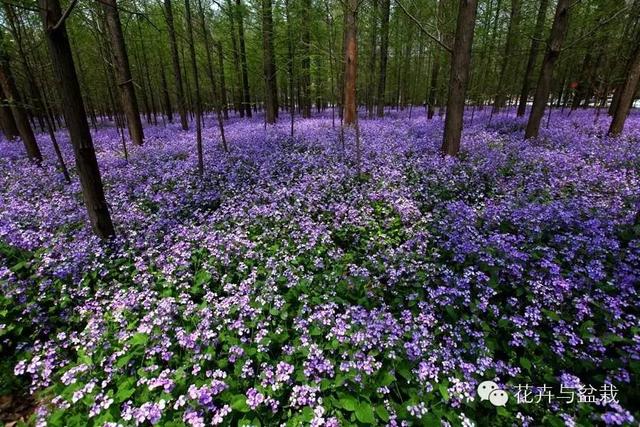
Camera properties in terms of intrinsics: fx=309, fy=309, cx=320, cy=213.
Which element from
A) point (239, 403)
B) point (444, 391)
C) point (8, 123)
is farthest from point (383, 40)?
point (239, 403)

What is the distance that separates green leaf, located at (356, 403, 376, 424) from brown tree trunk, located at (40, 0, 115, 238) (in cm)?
488

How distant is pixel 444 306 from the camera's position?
3.84 meters

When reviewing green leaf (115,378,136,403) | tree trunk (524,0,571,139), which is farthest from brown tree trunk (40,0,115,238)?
tree trunk (524,0,571,139)

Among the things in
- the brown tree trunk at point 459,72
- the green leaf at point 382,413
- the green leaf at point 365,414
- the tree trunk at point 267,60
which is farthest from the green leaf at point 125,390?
the tree trunk at point 267,60

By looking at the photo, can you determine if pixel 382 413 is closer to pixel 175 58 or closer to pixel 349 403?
pixel 349 403

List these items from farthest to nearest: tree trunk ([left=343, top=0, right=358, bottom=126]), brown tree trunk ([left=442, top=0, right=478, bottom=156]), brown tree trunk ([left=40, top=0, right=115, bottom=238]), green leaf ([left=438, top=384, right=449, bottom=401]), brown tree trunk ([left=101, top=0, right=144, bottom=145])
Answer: tree trunk ([left=343, top=0, right=358, bottom=126]) → brown tree trunk ([left=101, top=0, right=144, bottom=145]) → brown tree trunk ([left=442, top=0, right=478, bottom=156]) → brown tree trunk ([left=40, top=0, right=115, bottom=238]) → green leaf ([left=438, top=384, right=449, bottom=401])

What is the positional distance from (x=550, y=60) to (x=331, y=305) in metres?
11.7

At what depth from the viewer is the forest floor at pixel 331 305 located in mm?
2881

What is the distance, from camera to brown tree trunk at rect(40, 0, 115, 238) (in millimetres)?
4137

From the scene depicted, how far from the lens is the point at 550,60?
1019cm

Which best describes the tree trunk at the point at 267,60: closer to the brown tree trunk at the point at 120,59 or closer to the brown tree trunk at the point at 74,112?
the brown tree trunk at the point at 120,59

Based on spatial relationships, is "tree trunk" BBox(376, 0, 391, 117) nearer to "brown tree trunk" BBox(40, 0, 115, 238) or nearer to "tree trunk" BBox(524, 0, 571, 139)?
"tree trunk" BBox(524, 0, 571, 139)

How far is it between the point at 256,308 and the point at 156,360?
1.17 m

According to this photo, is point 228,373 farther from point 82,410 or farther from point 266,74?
point 266,74
